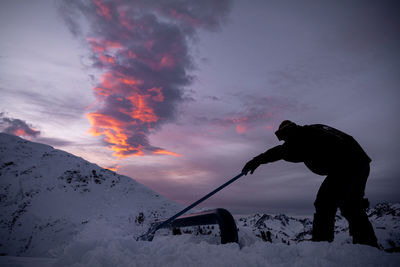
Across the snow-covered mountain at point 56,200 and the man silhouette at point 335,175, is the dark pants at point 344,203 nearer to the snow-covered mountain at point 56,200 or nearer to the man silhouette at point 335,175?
the man silhouette at point 335,175

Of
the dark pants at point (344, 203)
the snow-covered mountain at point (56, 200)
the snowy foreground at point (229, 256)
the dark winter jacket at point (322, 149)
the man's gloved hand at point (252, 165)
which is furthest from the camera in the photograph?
the snow-covered mountain at point (56, 200)

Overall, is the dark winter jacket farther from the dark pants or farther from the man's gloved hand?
the man's gloved hand

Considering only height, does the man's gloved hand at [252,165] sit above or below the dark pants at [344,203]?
above

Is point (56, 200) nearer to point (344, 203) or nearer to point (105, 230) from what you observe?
point (105, 230)

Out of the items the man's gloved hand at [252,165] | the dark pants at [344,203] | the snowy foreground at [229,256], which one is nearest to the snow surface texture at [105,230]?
the snowy foreground at [229,256]

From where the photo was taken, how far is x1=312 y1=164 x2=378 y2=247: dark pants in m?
2.74

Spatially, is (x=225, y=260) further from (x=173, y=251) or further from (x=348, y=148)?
(x=348, y=148)

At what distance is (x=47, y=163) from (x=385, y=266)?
21.2 meters

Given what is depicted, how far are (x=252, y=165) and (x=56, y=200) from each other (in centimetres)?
1470

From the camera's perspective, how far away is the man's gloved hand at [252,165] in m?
3.76

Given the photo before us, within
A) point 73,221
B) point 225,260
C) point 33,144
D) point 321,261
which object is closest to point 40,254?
point 73,221

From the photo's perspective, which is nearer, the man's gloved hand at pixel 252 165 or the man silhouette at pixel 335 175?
the man silhouette at pixel 335 175

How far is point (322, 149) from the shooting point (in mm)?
2973

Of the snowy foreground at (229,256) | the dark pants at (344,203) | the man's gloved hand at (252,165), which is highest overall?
the man's gloved hand at (252,165)
